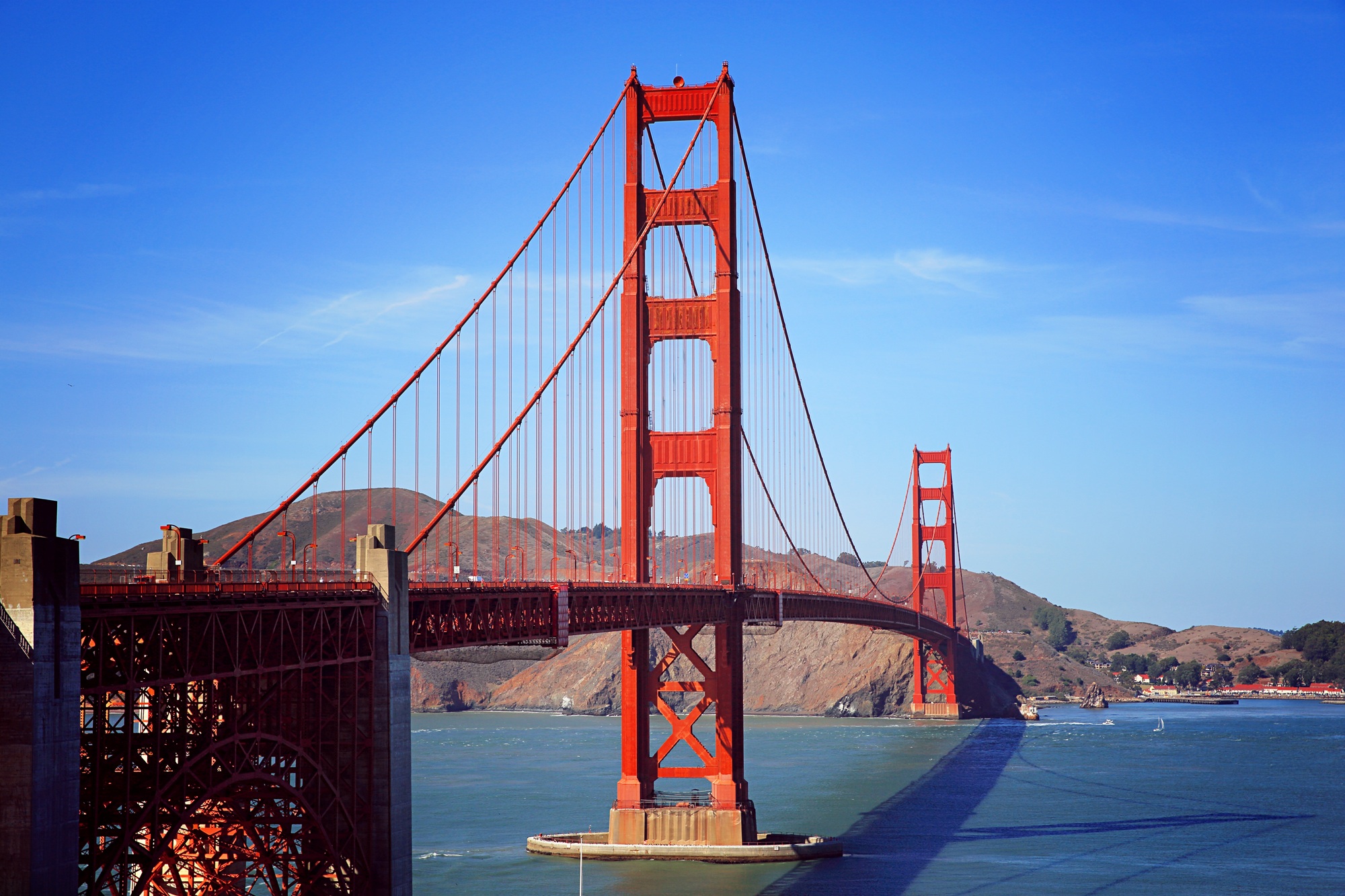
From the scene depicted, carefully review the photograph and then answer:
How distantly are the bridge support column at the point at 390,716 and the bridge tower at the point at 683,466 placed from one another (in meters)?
15.9

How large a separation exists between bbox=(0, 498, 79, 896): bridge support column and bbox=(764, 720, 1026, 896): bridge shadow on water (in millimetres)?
22504

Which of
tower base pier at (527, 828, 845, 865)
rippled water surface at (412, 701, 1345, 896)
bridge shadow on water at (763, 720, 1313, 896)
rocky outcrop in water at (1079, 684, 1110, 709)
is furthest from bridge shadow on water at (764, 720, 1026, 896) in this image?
rocky outcrop in water at (1079, 684, 1110, 709)

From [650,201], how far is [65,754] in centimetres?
3116

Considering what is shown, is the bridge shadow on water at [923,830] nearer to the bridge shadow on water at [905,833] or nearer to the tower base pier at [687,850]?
the bridge shadow on water at [905,833]

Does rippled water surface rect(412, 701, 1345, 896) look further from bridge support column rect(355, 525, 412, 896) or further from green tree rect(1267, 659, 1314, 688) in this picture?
green tree rect(1267, 659, 1314, 688)

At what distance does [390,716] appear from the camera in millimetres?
23500

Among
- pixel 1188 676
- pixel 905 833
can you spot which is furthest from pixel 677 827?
pixel 1188 676

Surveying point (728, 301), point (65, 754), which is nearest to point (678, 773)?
point (728, 301)

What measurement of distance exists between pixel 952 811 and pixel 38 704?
141ft

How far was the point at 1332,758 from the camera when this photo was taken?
7781 centimetres

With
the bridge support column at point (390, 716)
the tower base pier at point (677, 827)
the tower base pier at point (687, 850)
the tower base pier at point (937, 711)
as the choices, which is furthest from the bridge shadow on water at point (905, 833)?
the tower base pier at point (937, 711)

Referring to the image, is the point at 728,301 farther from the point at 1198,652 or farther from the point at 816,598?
the point at 1198,652

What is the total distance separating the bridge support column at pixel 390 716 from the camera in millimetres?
23438

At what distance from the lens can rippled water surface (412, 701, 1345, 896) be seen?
1518 inches
